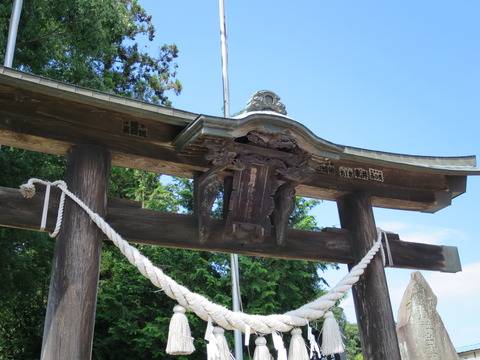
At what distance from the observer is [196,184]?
4.30 meters

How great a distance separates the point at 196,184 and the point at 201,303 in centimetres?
128

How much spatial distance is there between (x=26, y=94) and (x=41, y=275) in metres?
7.56

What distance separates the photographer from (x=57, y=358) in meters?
3.12

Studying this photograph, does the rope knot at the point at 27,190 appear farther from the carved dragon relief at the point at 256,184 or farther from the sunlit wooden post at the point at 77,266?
the carved dragon relief at the point at 256,184

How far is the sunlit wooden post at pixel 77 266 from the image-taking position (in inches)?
126

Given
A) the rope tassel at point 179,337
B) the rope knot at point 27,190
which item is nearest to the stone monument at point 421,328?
the rope tassel at point 179,337

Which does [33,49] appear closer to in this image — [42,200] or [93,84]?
[93,84]

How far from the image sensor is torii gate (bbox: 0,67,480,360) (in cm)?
349

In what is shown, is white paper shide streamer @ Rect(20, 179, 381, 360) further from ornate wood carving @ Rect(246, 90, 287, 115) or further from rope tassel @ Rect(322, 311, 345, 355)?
ornate wood carving @ Rect(246, 90, 287, 115)

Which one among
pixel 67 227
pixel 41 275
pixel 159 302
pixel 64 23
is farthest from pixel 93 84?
pixel 67 227

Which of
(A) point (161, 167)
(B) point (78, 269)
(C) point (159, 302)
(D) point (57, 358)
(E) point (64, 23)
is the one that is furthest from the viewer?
(C) point (159, 302)

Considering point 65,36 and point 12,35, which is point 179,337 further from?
point 65,36

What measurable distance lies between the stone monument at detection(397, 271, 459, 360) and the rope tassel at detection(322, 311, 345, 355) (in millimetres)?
2643

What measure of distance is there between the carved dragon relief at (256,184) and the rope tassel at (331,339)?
923 millimetres
